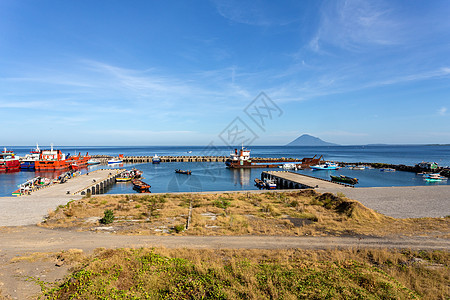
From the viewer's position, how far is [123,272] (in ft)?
32.0

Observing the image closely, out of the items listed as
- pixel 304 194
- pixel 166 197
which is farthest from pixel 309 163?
pixel 166 197

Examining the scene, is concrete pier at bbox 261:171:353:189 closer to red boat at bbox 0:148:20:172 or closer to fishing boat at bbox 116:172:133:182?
fishing boat at bbox 116:172:133:182

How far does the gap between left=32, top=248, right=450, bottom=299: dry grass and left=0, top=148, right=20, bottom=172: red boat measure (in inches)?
3511

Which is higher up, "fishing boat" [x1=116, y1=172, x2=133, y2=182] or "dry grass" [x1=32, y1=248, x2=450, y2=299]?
"dry grass" [x1=32, y1=248, x2=450, y2=299]

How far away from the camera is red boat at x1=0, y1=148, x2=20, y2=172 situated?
2928 inches

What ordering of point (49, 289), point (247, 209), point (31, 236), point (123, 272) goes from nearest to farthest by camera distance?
point (49, 289), point (123, 272), point (31, 236), point (247, 209)

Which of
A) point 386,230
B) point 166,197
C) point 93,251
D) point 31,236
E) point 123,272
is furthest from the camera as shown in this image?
point 166,197

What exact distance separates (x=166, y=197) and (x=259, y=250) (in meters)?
20.4

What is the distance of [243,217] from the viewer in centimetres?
2070

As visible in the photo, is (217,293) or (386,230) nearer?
(217,293)

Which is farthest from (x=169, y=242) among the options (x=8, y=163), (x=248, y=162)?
(x=8, y=163)

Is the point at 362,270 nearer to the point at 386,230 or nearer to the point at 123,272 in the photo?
the point at 386,230

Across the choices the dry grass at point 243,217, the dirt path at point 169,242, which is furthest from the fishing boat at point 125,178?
the dirt path at point 169,242

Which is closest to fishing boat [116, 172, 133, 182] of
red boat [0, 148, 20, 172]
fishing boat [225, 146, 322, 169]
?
fishing boat [225, 146, 322, 169]
